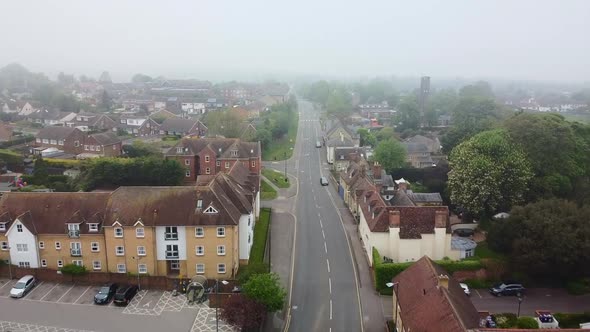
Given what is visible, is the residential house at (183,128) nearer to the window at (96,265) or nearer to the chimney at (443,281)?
the window at (96,265)

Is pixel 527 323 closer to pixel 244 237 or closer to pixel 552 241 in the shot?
pixel 552 241

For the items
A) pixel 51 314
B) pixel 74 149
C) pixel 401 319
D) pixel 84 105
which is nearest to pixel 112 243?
pixel 51 314

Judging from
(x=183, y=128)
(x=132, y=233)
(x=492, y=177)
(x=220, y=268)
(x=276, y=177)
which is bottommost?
(x=276, y=177)

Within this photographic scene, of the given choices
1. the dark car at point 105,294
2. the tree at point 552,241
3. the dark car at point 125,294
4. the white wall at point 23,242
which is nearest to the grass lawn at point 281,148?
the white wall at point 23,242

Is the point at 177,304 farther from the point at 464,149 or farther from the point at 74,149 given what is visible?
the point at 74,149

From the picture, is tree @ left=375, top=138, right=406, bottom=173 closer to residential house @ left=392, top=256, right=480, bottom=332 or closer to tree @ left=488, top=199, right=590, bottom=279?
tree @ left=488, top=199, right=590, bottom=279

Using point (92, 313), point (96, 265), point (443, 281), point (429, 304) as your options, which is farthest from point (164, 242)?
point (443, 281)
